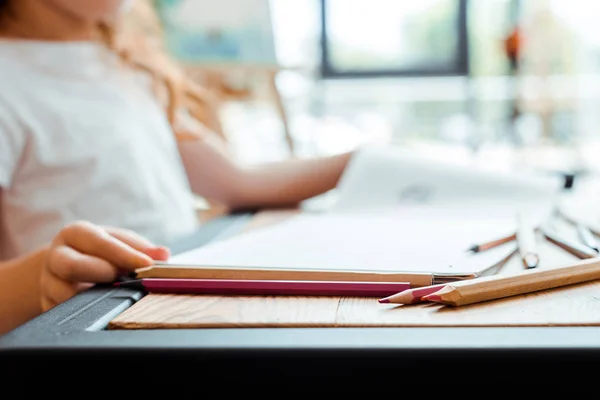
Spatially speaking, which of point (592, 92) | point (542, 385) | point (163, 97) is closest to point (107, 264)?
point (542, 385)

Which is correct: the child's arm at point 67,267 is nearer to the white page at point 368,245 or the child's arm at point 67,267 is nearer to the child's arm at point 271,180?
the white page at point 368,245

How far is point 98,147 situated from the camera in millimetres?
600

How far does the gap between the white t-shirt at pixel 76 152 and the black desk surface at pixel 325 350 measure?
0.35m

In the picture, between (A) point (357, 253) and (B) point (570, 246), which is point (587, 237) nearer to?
(B) point (570, 246)

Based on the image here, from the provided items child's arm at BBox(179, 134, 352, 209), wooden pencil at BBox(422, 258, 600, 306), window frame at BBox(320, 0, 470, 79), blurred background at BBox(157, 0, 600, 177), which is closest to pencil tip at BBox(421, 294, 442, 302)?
wooden pencil at BBox(422, 258, 600, 306)

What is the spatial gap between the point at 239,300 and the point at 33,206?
0.36 metres

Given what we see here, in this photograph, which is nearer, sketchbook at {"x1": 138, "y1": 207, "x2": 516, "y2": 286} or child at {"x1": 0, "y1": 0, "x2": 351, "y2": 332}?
sketchbook at {"x1": 138, "y1": 207, "x2": 516, "y2": 286}

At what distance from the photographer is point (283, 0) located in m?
3.31

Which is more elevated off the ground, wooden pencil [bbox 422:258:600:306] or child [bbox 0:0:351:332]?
child [bbox 0:0:351:332]

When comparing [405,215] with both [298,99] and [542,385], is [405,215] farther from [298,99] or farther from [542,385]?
[298,99]

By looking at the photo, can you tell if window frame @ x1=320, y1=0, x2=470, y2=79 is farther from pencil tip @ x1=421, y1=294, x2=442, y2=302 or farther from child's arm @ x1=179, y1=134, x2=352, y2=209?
pencil tip @ x1=421, y1=294, x2=442, y2=302

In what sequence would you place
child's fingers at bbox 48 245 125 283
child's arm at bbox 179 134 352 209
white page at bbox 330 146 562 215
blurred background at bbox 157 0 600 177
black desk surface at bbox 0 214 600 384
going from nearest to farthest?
1. black desk surface at bbox 0 214 600 384
2. child's fingers at bbox 48 245 125 283
3. white page at bbox 330 146 562 215
4. child's arm at bbox 179 134 352 209
5. blurred background at bbox 157 0 600 177

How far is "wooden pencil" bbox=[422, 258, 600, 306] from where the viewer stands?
0.23 meters

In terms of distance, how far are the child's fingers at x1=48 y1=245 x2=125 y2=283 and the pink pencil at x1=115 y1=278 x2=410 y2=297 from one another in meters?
0.03
